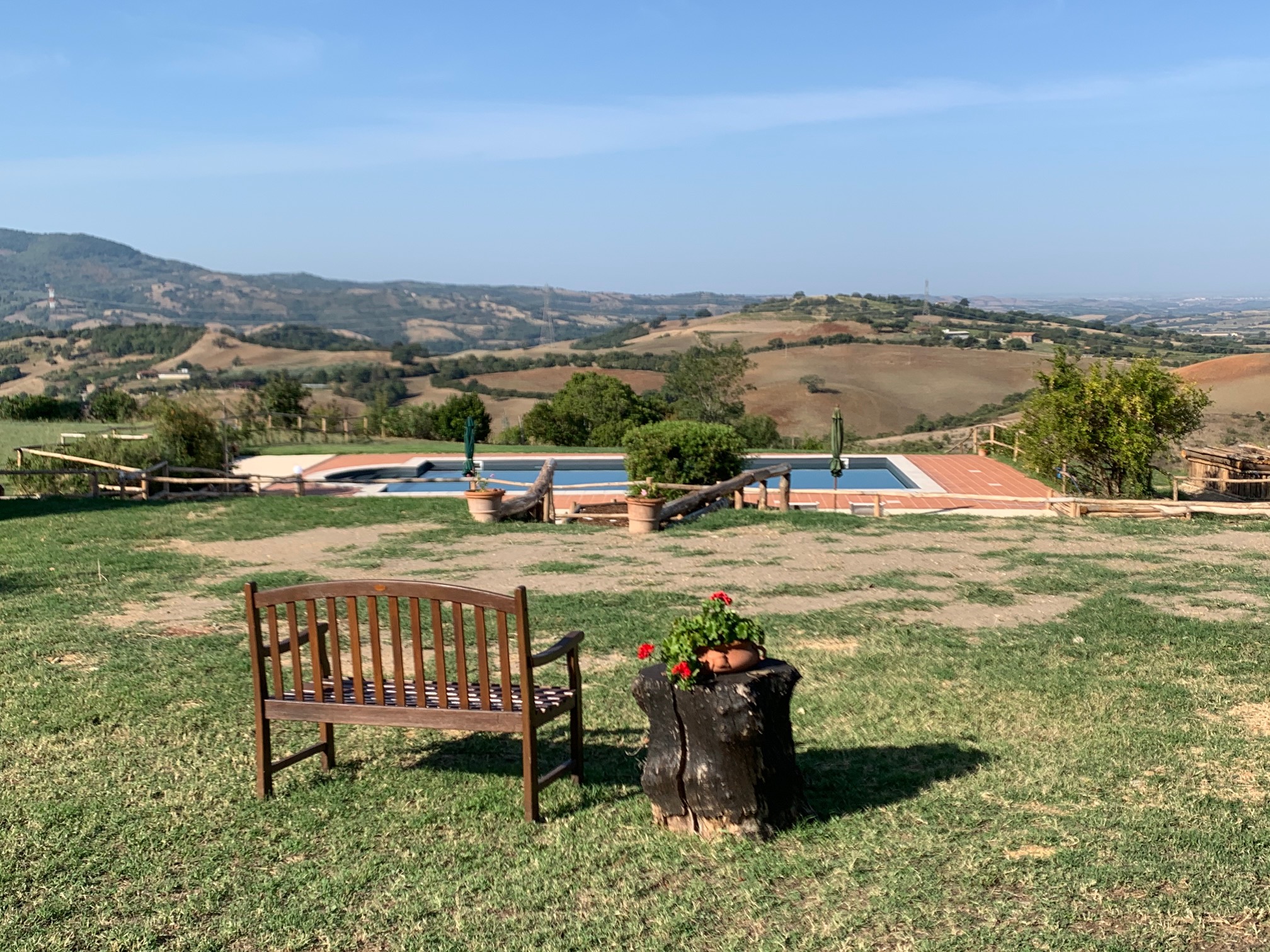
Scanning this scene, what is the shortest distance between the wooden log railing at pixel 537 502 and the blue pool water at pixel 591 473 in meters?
7.54

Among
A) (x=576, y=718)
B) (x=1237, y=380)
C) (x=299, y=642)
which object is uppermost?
(x=299, y=642)

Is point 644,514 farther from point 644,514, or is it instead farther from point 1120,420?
point 1120,420

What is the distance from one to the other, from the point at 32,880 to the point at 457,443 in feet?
82.6

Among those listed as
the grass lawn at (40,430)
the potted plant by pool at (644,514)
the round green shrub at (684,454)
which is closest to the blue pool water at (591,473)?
the round green shrub at (684,454)

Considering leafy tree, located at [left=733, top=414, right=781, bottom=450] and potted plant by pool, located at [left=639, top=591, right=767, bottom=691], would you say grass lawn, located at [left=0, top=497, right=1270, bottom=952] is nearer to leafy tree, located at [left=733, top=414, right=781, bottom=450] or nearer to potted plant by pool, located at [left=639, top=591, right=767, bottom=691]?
potted plant by pool, located at [left=639, top=591, right=767, bottom=691]

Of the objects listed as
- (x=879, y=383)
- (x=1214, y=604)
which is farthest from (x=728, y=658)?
(x=879, y=383)

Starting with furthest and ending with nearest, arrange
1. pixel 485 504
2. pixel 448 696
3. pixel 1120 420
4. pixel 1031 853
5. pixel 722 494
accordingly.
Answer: pixel 1120 420 < pixel 722 494 < pixel 485 504 < pixel 448 696 < pixel 1031 853

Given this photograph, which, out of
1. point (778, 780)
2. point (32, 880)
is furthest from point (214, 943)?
point (778, 780)

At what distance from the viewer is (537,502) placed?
14234 millimetres

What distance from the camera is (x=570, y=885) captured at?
3.53 meters

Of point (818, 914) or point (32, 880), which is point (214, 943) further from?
point (818, 914)

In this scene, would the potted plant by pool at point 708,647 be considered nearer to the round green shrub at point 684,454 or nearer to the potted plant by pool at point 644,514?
the potted plant by pool at point 644,514

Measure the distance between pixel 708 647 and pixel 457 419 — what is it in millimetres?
29468

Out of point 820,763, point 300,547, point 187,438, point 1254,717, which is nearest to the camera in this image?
point 820,763
